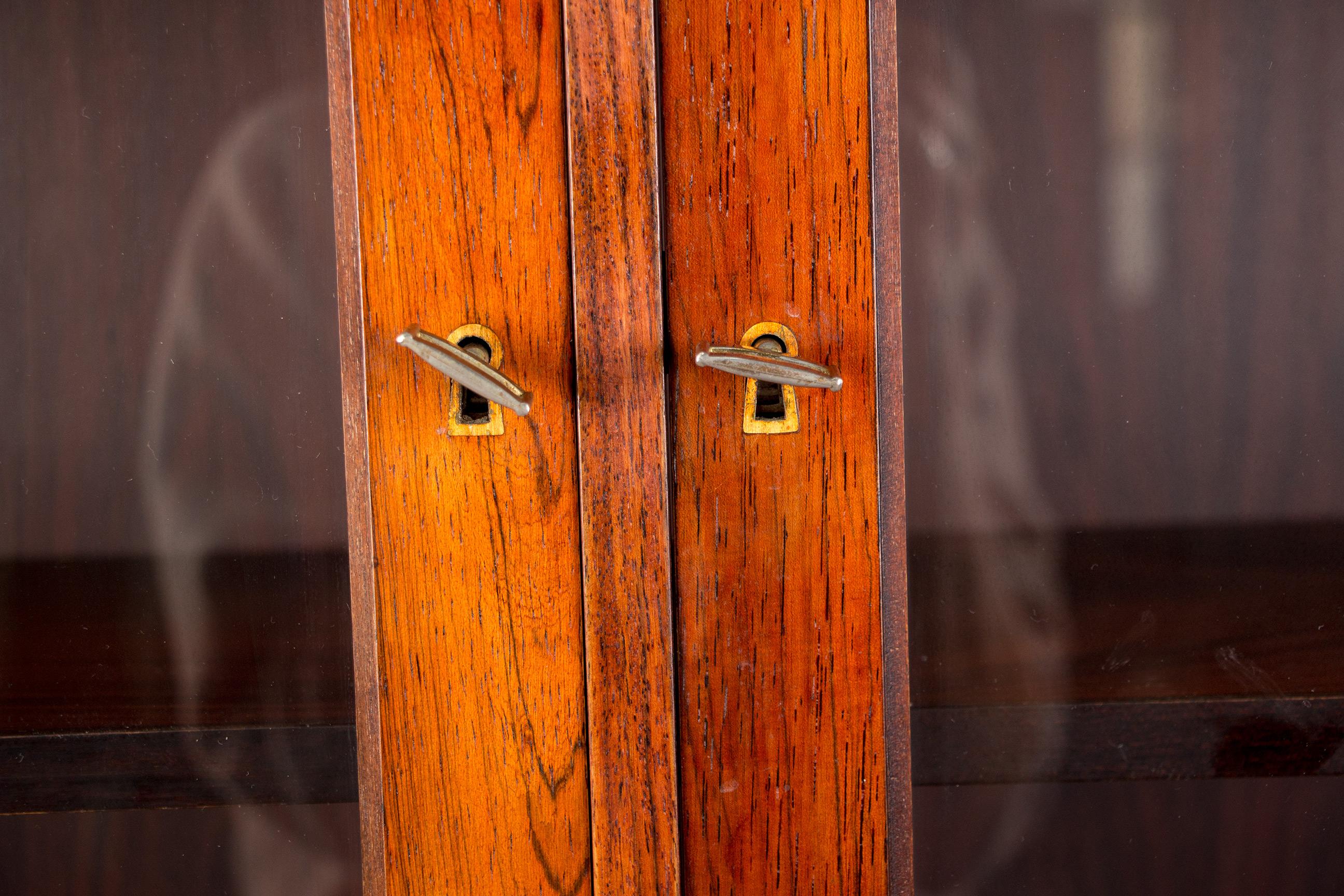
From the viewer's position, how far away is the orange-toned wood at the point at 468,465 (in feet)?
0.93

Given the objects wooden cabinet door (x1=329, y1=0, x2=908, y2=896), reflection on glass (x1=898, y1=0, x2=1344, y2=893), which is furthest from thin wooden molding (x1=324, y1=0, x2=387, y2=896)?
reflection on glass (x1=898, y1=0, x2=1344, y2=893)

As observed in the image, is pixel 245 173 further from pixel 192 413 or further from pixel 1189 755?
pixel 1189 755

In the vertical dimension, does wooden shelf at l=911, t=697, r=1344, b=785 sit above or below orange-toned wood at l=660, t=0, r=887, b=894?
below

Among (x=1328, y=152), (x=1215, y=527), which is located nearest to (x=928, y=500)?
(x=1215, y=527)

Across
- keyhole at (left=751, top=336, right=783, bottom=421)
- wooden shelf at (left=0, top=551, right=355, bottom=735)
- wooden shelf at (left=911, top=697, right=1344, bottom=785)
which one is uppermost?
keyhole at (left=751, top=336, right=783, bottom=421)

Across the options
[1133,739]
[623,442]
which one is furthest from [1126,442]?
[623,442]

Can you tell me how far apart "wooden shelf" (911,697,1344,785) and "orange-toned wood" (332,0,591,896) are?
20 centimetres

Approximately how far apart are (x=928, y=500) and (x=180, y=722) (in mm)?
361

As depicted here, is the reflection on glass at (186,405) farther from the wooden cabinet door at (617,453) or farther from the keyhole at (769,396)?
the keyhole at (769,396)

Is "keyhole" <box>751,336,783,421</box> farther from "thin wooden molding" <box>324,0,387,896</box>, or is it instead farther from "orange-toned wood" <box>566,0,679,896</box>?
"thin wooden molding" <box>324,0,387,896</box>

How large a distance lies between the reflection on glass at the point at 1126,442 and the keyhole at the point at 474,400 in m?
0.19

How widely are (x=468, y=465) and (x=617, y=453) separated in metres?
0.05

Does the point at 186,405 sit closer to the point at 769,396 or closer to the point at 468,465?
the point at 468,465

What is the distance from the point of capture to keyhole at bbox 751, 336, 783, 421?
0.97ft
